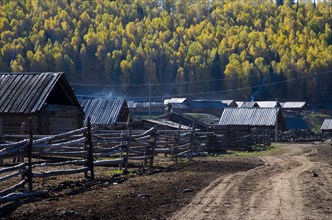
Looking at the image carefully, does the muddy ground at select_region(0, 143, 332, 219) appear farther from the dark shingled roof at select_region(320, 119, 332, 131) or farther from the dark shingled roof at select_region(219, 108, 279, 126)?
the dark shingled roof at select_region(320, 119, 332, 131)

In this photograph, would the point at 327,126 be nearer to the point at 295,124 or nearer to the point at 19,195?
the point at 295,124

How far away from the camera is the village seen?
1384 centimetres

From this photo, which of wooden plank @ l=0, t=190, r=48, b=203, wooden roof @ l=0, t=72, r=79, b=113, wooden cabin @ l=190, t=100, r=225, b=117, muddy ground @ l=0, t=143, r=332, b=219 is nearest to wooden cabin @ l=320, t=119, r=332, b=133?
wooden cabin @ l=190, t=100, r=225, b=117

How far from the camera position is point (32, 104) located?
27.4m

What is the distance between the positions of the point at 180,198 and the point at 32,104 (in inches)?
633

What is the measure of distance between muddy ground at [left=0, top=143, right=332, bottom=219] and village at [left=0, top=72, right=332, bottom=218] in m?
0.60

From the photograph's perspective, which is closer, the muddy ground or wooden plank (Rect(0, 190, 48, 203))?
the muddy ground

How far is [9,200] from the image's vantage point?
11336 millimetres

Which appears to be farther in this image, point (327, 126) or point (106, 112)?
point (327, 126)

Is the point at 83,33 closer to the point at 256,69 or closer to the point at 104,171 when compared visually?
the point at 256,69

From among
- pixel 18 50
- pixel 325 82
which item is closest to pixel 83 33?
pixel 18 50

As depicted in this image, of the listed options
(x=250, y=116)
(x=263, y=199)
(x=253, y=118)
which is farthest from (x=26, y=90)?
(x=253, y=118)

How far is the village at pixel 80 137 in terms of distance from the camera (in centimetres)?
1384

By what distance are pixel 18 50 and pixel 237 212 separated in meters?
143
